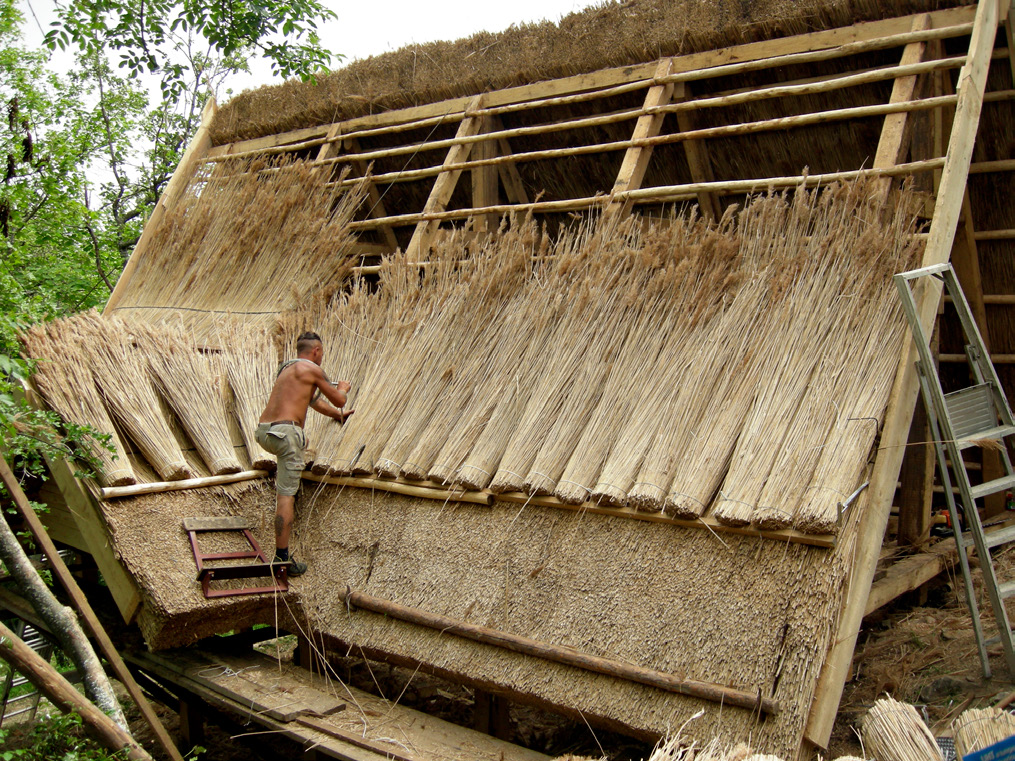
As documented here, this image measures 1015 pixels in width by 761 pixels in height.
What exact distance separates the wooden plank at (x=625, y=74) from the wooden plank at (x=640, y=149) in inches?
5.9

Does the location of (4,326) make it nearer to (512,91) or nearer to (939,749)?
(512,91)

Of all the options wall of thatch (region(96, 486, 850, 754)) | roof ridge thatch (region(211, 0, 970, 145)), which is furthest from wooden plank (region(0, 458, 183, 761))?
roof ridge thatch (region(211, 0, 970, 145))

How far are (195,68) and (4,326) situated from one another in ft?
29.5

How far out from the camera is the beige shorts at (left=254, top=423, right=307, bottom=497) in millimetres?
4473

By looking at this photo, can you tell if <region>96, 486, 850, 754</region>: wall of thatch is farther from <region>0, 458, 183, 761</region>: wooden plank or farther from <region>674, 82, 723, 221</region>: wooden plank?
<region>674, 82, 723, 221</region>: wooden plank

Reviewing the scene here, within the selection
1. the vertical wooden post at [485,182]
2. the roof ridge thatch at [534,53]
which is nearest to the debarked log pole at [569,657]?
the vertical wooden post at [485,182]

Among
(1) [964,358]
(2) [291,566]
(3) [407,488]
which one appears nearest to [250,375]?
(2) [291,566]

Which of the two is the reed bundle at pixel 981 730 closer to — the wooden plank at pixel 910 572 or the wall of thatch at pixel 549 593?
the wall of thatch at pixel 549 593

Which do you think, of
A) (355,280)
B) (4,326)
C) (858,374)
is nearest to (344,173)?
(355,280)

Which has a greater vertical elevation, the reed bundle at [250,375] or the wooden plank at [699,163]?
the wooden plank at [699,163]

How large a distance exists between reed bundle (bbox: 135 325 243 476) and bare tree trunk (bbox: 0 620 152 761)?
1669 mm

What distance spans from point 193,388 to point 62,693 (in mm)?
2127

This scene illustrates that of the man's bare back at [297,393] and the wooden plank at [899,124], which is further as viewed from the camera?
the man's bare back at [297,393]

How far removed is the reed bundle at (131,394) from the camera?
14.8 ft
